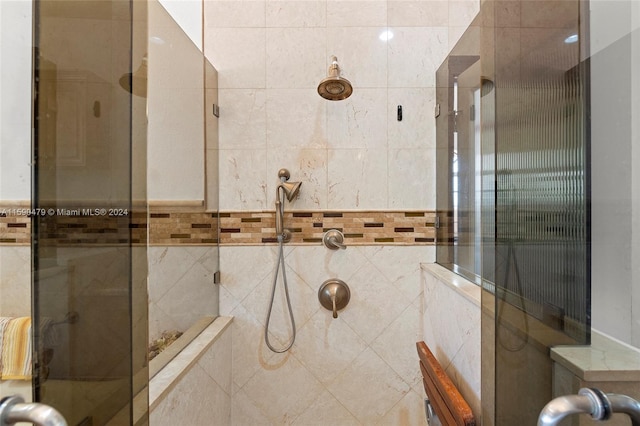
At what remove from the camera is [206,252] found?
1.33m

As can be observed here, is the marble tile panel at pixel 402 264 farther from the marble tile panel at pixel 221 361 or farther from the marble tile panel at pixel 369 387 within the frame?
the marble tile panel at pixel 221 361

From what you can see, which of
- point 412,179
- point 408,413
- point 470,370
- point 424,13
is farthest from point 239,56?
point 408,413

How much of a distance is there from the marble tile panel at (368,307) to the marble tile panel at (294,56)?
1.06m

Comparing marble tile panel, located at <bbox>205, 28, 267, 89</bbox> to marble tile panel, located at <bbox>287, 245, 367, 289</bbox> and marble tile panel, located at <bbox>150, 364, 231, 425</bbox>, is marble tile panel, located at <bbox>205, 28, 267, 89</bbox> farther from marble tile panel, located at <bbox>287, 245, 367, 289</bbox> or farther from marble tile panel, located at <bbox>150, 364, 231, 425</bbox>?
marble tile panel, located at <bbox>150, 364, 231, 425</bbox>

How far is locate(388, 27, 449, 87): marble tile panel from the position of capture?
147 cm

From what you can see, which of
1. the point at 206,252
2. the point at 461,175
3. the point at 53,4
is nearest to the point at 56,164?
the point at 53,4

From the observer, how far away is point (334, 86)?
1233mm

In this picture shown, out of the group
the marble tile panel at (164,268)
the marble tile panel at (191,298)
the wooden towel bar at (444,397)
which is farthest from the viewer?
the marble tile panel at (191,298)

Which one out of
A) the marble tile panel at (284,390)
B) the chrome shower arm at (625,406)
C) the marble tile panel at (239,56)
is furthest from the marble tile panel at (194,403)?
the marble tile panel at (239,56)

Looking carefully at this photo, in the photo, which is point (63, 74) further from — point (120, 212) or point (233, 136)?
point (233, 136)

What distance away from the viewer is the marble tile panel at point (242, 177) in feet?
4.83

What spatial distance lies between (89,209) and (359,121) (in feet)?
4.04

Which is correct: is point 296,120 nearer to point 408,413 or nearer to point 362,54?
point 362,54

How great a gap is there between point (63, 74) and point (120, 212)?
0.26 meters
